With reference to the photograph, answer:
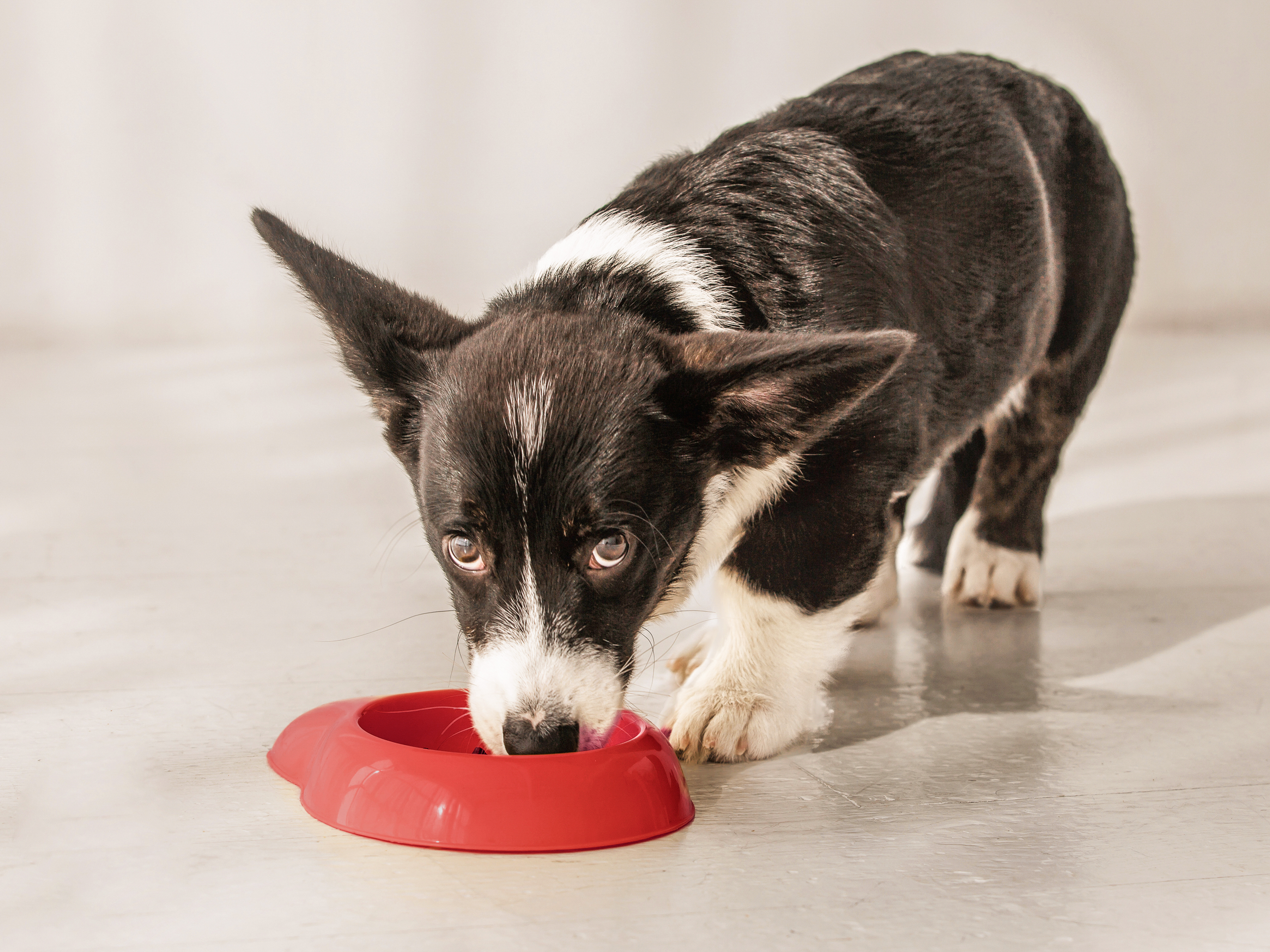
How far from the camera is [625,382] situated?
2.54 meters

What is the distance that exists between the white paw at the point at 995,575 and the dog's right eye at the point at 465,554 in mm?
2204

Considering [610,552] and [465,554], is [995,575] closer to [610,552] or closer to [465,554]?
[610,552]

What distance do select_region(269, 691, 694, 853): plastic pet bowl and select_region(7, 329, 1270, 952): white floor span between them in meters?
0.04

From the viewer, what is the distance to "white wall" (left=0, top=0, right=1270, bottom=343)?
10.5m

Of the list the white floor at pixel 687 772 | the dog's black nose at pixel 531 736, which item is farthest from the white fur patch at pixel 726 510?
the dog's black nose at pixel 531 736

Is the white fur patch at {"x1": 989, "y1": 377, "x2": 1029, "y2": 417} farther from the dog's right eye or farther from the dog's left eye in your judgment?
the dog's right eye

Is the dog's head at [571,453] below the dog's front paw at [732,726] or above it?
above

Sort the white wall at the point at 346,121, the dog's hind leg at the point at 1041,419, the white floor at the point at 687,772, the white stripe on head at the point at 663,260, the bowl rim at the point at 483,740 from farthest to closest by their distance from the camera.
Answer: the white wall at the point at 346,121 < the dog's hind leg at the point at 1041,419 < the white stripe on head at the point at 663,260 < the bowl rim at the point at 483,740 < the white floor at the point at 687,772

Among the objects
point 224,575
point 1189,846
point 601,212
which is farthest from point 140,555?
point 1189,846

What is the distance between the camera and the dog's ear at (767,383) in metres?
2.35

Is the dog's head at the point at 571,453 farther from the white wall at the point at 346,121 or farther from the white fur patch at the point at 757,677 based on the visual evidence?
the white wall at the point at 346,121

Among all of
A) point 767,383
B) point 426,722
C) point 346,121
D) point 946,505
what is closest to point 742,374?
point 767,383

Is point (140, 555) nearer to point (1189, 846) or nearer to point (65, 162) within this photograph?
point (1189, 846)

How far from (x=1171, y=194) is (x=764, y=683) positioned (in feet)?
32.5
